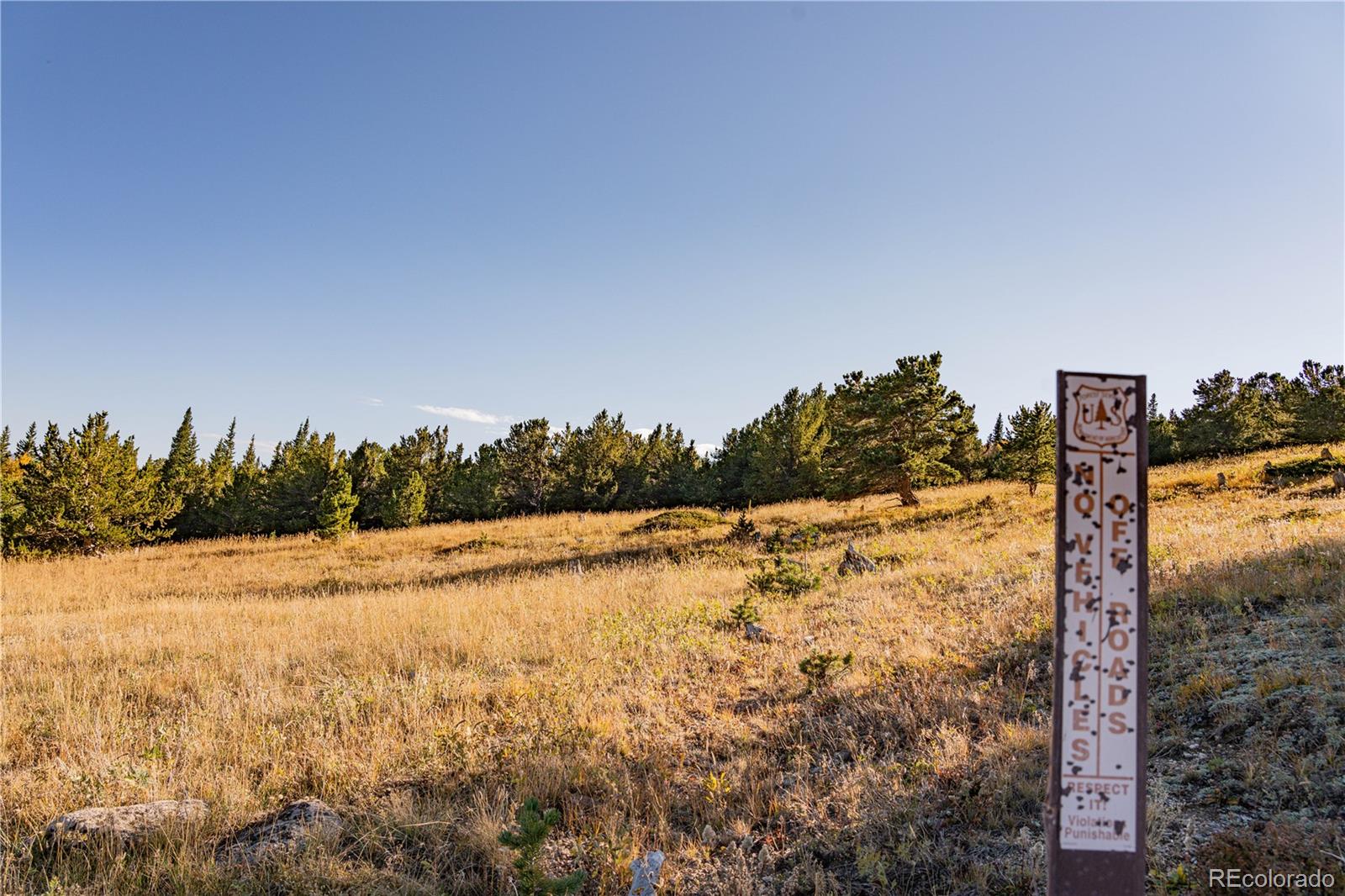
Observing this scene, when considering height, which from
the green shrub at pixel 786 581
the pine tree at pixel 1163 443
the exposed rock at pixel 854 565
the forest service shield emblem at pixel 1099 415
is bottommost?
the green shrub at pixel 786 581

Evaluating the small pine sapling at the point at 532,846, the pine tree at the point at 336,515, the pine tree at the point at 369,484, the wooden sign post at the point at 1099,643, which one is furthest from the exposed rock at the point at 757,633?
the pine tree at the point at 369,484

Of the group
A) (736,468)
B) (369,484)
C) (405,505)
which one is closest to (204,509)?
(369,484)

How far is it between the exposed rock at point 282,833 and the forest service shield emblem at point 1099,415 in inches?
177

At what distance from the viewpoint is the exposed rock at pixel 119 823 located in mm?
3455

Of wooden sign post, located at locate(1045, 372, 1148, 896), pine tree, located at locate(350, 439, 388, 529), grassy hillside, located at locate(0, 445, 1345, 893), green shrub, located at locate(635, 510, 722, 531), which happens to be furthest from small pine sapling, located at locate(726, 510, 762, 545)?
pine tree, located at locate(350, 439, 388, 529)

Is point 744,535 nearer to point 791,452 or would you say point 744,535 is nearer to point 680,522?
point 680,522

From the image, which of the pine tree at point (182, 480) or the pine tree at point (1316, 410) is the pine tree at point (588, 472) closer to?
the pine tree at point (182, 480)

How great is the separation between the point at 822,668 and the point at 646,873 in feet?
11.1

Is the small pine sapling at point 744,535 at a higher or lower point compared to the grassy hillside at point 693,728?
higher

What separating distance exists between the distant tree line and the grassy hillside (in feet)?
38.9

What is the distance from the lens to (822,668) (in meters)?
5.96

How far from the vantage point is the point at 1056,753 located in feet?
6.31

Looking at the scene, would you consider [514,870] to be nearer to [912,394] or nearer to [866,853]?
[866,853]

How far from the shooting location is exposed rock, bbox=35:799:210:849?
3.46m
